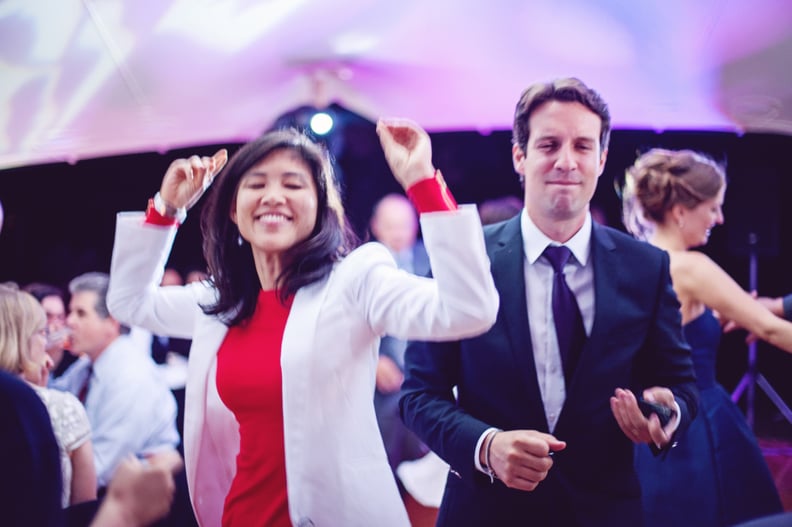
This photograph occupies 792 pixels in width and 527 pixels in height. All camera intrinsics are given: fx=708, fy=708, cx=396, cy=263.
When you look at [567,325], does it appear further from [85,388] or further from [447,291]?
[85,388]

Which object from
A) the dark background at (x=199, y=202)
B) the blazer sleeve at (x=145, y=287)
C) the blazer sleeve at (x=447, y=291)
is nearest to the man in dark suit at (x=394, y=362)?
the blazer sleeve at (x=145, y=287)

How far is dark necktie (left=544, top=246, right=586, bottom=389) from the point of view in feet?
4.49

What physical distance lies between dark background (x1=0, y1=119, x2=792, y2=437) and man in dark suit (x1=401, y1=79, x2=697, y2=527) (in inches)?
168

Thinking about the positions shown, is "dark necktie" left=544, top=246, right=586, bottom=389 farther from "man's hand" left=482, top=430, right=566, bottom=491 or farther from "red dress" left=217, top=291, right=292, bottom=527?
"red dress" left=217, top=291, right=292, bottom=527

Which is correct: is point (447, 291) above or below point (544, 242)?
below

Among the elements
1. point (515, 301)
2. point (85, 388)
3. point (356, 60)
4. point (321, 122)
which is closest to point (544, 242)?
point (515, 301)

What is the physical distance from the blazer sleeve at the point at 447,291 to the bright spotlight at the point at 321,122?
3.46 meters

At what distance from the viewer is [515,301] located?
1.38 metres

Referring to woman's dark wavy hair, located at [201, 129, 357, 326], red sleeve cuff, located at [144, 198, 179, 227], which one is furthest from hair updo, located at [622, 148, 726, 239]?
red sleeve cuff, located at [144, 198, 179, 227]

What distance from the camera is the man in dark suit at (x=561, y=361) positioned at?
133cm

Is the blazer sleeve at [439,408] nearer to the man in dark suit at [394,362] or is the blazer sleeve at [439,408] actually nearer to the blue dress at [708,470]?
the blue dress at [708,470]

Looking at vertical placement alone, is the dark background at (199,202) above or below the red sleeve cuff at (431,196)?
above

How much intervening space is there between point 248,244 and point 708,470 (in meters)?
1.52

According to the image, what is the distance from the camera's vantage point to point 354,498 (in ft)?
4.06
